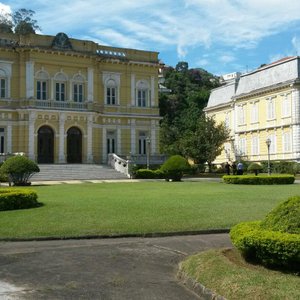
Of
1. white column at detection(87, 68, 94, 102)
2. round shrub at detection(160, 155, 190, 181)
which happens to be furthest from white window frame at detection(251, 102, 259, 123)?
round shrub at detection(160, 155, 190, 181)

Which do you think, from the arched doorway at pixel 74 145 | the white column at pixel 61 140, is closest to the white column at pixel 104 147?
the arched doorway at pixel 74 145

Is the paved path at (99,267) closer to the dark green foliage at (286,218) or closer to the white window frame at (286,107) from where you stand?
the dark green foliage at (286,218)

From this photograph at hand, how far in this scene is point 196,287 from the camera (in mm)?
7117

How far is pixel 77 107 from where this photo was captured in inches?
1747

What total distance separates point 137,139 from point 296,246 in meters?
41.5

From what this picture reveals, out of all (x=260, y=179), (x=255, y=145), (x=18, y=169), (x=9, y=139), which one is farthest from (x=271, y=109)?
(x=18, y=169)

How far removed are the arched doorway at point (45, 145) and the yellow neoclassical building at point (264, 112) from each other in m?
21.5

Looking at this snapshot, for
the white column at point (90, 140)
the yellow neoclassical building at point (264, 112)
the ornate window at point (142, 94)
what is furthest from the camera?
the yellow neoclassical building at point (264, 112)

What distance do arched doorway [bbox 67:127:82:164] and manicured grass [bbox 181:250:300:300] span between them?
3703cm

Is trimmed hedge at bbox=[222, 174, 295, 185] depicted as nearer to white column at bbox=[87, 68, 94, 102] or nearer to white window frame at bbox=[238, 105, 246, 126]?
white column at bbox=[87, 68, 94, 102]

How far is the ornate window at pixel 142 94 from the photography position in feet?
159

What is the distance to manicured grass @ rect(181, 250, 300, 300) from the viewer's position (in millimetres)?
6055

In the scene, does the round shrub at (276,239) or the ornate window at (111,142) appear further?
the ornate window at (111,142)

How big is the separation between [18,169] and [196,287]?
76.9 ft
